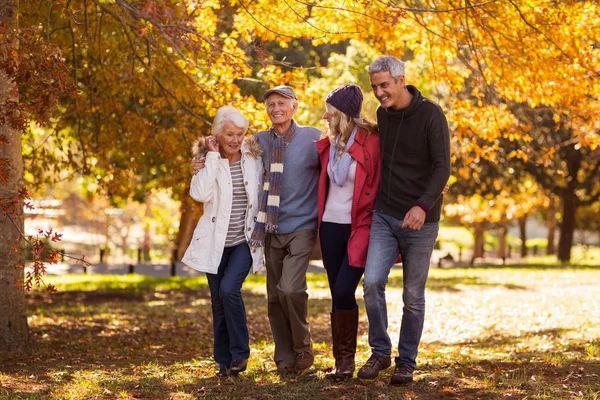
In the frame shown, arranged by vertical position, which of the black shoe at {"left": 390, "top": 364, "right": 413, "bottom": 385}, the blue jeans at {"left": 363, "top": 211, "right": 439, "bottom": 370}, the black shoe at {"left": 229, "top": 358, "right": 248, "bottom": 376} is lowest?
the black shoe at {"left": 229, "top": 358, "right": 248, "bottom": 376}

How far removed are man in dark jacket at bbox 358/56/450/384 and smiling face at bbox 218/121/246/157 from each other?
3.57ft

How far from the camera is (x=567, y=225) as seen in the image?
1158 inches

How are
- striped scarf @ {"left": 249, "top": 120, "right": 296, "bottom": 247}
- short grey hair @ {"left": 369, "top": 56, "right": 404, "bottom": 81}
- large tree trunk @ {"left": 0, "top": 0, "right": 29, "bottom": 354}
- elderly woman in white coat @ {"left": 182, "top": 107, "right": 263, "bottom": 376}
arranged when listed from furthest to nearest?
1. large tree trunk @ {"left": 0, "top": 0, "right": 29, "bottom": 354}
2. elderly woman in white coat @ {"left": 182, "top": 107, "right": 263, "bottom": 376}
3. striped scarf @ {"left": 249, "top": 120, "right": 296, "bottom": 247}
4. short grey hair @ {"left": 369, "top": 56, "right": 404, "bottom": 81}

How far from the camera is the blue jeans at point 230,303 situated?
6.11 metres

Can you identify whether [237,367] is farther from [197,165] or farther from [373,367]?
[197,165]

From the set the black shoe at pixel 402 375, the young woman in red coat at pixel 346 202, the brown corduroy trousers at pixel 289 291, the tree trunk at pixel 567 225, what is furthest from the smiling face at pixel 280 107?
the tree trunk at pixel 567 225

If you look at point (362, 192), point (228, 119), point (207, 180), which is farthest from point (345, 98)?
point (207, 180)

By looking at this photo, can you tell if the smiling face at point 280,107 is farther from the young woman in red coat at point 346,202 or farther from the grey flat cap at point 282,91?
the young woman in red coat at point 346,202

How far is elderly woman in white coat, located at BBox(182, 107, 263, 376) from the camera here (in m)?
6.09

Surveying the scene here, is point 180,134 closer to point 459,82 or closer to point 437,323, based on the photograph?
point 459,82

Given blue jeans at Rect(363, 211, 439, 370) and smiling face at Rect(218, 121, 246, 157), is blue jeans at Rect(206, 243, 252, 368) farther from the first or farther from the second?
blue jeans at Rect(363, 211, 439, 370)

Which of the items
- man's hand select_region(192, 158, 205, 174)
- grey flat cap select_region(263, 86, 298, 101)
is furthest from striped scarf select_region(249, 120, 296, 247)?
man's hand select_region(192, 158, 205, 174)

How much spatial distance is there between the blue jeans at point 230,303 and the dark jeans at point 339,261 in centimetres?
65

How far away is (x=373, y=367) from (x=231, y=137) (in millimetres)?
1958
